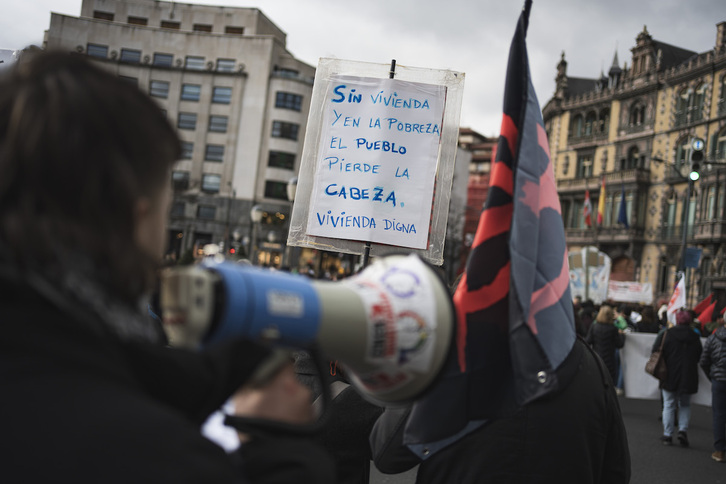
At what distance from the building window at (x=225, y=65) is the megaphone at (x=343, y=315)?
2075 inches

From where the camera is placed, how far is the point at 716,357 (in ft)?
28.7

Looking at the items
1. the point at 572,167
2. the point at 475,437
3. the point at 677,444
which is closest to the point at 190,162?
the point at 572,167

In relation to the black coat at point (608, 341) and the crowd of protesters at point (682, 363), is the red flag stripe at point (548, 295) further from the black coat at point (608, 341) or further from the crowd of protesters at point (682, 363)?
the black coat at point (608, 341)

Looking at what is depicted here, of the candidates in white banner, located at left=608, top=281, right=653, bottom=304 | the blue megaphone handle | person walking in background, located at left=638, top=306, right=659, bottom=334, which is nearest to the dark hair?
the blue megaphone handle

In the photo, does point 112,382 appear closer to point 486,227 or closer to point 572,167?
point 486,227

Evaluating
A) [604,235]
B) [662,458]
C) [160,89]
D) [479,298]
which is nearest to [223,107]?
[160,89]

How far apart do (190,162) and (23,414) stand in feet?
170

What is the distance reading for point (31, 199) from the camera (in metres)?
0.86

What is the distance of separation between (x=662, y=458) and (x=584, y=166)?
140 ft

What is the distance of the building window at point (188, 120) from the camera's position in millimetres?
50600

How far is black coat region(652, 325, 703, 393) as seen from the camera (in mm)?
9422

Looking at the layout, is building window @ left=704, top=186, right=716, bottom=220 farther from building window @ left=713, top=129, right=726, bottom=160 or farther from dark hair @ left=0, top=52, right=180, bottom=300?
dark hair @ left=0, top=52, right=180, bottom=300

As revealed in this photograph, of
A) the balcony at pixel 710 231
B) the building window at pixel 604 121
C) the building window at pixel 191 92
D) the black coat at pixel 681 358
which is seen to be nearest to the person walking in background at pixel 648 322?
the black coat at pixel 681 358

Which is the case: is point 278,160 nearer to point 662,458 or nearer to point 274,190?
point 274,190
